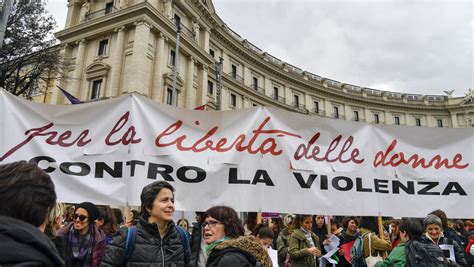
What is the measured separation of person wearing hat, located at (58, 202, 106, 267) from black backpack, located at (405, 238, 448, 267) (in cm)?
304

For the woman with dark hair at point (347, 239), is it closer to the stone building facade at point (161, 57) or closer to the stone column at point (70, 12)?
the stone building facade at point (161, 57)

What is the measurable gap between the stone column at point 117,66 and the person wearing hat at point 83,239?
20113mm

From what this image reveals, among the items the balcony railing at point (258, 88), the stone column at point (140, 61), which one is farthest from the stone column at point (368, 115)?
the stone column at point (140, 61)

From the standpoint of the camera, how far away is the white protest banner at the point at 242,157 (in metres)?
3.44

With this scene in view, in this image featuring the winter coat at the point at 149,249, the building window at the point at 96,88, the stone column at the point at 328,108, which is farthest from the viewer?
the stone column at the point at 328,108

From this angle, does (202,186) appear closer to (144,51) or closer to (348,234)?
(348,234)

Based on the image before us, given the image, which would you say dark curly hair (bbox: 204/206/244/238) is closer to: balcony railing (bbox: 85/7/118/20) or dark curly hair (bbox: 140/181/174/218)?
dark curly hair (bbox: 140/181/174/218)

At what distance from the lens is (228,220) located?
2.57 meters

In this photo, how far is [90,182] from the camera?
341cm

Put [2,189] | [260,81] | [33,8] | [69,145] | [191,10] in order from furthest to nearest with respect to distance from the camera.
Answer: [260,81] → [191,10] → [33,8] → [69,145] → [2,189]

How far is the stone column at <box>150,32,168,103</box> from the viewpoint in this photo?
23.0 meters

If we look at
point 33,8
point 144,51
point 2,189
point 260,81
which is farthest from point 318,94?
point 2,189

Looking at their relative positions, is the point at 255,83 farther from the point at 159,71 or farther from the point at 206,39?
the point at 159,71

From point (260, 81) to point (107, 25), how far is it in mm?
19720
